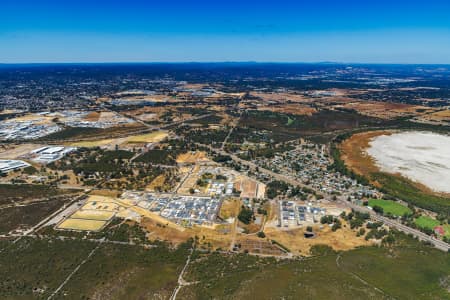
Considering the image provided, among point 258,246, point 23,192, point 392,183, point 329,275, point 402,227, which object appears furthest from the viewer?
point 392,183

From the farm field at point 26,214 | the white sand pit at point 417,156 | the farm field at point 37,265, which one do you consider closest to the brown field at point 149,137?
the farm field at point 26,214

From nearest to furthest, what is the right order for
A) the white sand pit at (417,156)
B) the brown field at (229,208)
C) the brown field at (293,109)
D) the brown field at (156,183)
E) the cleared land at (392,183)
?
the brown field at (229,208) → the cleared land at (392,183) → the brown field at (156,183) → the white sand pit at (417,156) → the brown field at (293,109)

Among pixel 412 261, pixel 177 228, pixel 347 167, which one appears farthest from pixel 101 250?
pixel 347 167

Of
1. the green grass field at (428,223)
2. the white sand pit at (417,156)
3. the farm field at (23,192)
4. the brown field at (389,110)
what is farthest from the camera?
the brown field at (389,110)

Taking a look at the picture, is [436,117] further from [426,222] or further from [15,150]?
[15,150]

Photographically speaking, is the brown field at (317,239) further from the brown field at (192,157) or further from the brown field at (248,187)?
the brown field at (192,157)

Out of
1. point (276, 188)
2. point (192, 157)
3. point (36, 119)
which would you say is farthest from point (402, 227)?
point (36, 119)

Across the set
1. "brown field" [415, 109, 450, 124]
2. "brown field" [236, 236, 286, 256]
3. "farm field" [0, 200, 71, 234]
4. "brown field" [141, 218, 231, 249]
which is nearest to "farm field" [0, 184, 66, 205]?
"farm field" [0, 200, 71, 234]
